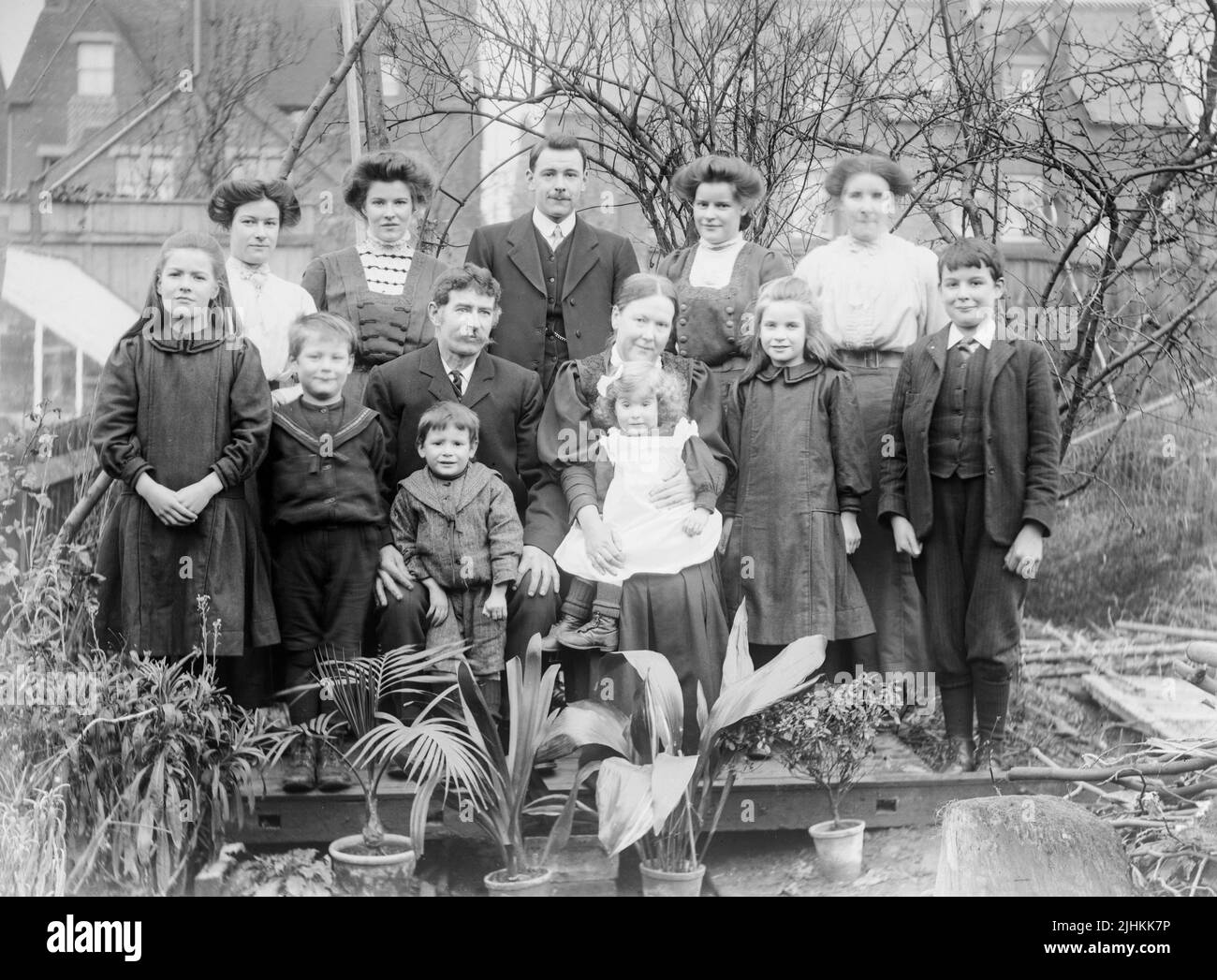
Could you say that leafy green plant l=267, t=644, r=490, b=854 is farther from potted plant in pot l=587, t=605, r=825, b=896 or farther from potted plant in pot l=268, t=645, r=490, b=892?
potted plant in pot l=587, t=605, r=825, b=896

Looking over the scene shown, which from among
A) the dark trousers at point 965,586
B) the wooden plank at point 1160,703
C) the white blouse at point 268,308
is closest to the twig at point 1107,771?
the wooden plank at point 1160,703

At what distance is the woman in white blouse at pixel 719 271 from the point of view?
208 inches

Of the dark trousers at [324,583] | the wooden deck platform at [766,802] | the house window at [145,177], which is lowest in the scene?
the wooden deck platform at [766,802]

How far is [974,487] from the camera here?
5.06m

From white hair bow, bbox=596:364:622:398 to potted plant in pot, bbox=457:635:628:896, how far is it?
2.88 feet

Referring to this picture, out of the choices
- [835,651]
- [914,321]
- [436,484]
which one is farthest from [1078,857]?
[436,484]

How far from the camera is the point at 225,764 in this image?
4871mm

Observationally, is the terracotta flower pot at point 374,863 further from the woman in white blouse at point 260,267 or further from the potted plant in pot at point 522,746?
the woman in white blouse at point 260,267

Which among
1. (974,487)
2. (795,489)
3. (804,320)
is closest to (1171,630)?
(974,487)

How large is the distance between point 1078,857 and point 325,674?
101 inches

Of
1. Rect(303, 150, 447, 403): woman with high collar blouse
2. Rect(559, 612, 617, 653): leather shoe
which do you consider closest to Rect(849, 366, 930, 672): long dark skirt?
Rect(559, 612, 617, 653): leather shoe

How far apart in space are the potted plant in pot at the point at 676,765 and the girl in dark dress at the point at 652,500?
0.05 m

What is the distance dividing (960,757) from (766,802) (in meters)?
0.70
